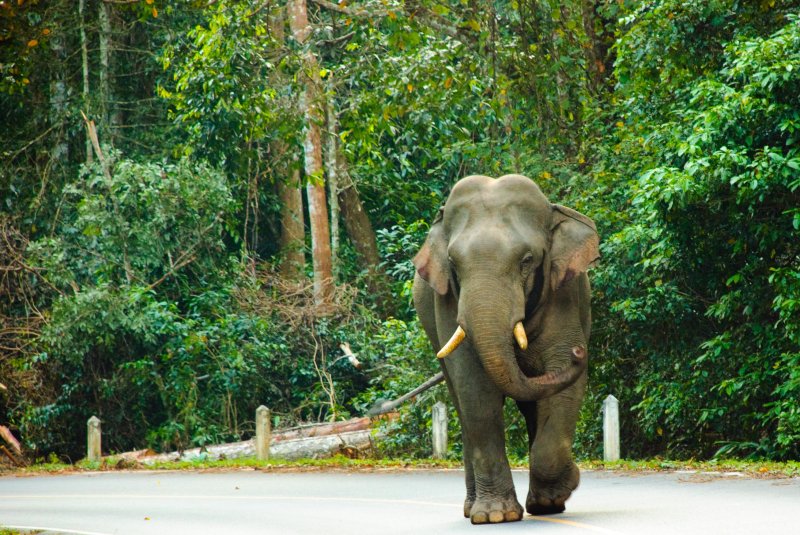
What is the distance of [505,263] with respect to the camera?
32.5 feet

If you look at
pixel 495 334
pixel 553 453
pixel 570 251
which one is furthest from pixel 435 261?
pixel 553 453

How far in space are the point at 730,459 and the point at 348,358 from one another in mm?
11164

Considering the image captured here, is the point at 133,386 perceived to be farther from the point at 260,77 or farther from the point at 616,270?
the point at 616,270

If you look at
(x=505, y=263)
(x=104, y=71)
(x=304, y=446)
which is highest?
(x=104, y=71)

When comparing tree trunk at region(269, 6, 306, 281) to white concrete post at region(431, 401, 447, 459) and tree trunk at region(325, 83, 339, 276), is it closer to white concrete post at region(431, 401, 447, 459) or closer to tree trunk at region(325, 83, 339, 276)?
tree trunk at region(325, 83, 339, 276)

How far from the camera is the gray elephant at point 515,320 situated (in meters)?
9.98

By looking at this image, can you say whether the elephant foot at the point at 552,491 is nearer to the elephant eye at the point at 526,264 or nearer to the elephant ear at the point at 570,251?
the elephant ear at the point at 570,251

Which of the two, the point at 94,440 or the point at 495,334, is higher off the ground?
the point at 495,334

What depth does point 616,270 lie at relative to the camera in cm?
1986

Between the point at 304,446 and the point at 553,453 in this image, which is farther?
the point at 304,446

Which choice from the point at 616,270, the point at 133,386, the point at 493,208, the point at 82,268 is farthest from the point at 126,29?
the point at 493,208

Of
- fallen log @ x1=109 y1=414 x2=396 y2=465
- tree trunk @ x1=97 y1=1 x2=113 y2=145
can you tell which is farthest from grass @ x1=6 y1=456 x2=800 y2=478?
tree trunk @ x1=97 y1=1 x2=113 y2=145

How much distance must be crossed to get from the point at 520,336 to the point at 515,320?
0.13m

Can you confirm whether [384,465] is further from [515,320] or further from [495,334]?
[495,334]
